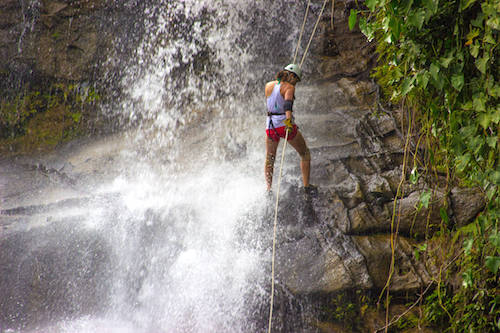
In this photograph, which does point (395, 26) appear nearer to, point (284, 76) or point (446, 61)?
point (446, 61)

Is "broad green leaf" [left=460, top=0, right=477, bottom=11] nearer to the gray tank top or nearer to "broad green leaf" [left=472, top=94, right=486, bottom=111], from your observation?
"broad green leaf" [left=472, top=94, right=486, bottom=111]

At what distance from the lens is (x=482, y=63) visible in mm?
1755

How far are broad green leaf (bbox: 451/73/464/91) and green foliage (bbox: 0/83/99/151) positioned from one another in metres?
7.33

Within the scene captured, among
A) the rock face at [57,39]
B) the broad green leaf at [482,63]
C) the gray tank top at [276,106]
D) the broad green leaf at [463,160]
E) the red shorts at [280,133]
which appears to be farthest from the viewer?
the rock face at [57,39]

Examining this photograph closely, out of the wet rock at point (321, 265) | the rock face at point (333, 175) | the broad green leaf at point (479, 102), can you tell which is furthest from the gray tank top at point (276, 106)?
Result: the broad green leaf at point (479, 102)

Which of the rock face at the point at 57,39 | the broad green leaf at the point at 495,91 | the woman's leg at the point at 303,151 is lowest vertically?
the woman's leg at the point at 303,151

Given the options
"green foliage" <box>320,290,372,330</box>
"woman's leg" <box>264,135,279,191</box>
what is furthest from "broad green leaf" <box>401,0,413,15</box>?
"green foliage" <box>320,290,372,330</box>

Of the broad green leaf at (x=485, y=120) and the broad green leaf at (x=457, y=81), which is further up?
the broad green leaf at (x=457, y=81)

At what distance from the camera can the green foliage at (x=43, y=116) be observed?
7570 millimetres

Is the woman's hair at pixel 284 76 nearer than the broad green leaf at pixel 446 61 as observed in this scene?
No

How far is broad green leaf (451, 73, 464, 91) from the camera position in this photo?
71.7 inches

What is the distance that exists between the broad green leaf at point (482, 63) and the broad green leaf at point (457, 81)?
0.08 metres

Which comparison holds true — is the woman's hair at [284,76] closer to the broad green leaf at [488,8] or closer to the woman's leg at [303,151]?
the woman's leg at [303,151]

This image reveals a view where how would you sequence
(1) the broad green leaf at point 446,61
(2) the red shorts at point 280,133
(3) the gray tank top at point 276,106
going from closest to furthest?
(1) the broad green leaf at point 446,61 < (3) the gray tank top at point 276,106 < (2) the red shorts at point 280,133
